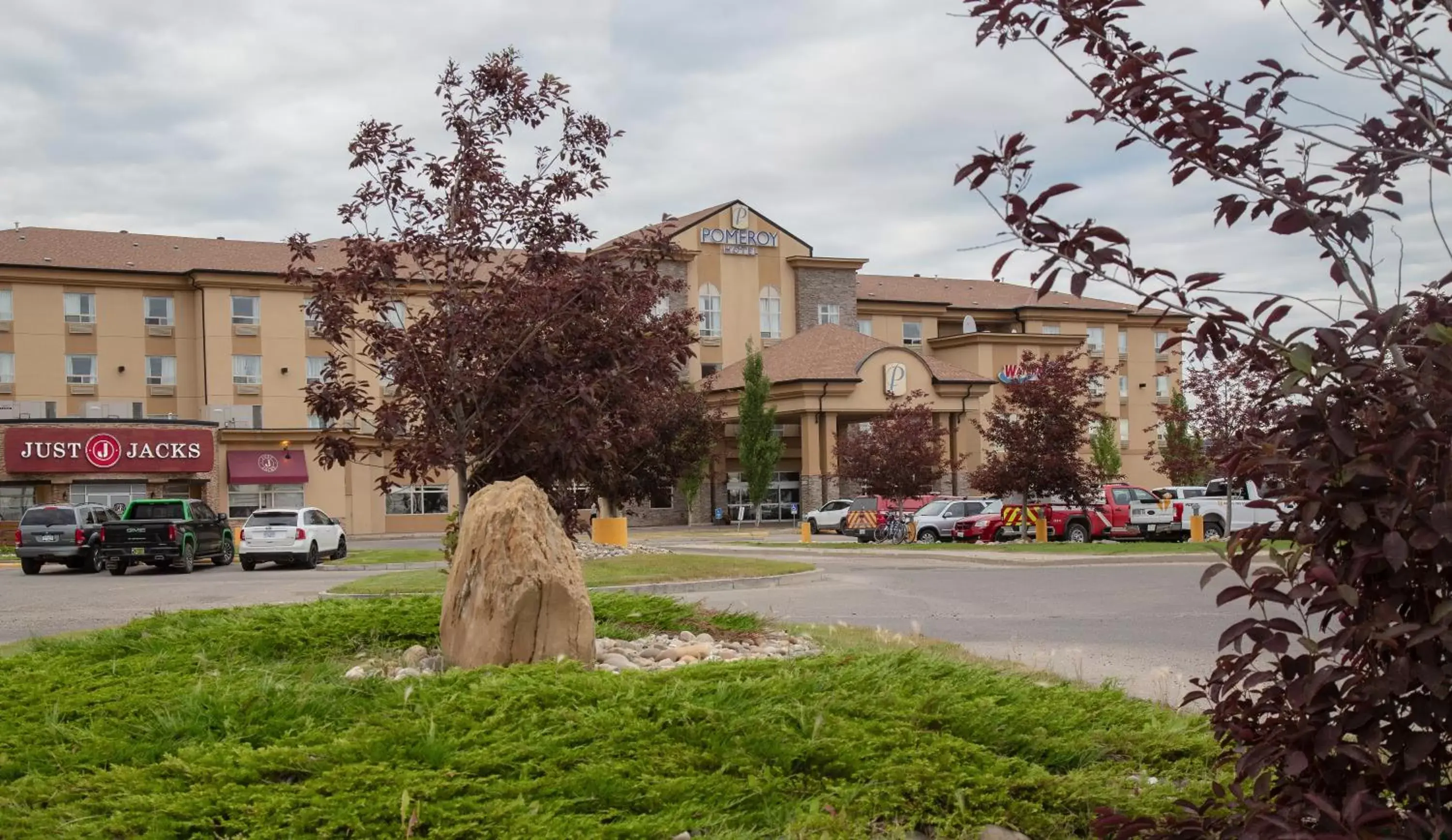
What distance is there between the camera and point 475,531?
28.1ft

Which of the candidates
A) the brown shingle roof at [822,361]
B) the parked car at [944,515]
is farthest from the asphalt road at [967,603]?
the brown shingle roof at [822,361]

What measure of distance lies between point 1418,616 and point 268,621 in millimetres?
8926

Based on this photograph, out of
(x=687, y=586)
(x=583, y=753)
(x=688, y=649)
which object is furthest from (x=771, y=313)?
(x=583, y=753)

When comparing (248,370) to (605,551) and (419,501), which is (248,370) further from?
(605,551)

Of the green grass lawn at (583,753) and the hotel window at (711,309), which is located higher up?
the hotel window at (711,309)

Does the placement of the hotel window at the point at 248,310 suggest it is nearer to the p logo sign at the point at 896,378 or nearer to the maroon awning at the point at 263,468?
the maroon awning at the point at 263,468

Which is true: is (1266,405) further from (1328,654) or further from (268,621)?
(268,621)

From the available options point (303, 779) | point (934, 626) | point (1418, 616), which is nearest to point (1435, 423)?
point (1418, 616)

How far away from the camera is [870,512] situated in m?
42.5

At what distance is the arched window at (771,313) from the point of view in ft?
227

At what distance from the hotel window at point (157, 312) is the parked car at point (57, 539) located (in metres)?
30.0

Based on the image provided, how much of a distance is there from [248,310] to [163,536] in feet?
106

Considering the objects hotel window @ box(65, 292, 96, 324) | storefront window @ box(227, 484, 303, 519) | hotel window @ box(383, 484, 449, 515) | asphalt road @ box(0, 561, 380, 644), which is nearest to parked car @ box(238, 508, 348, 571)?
asphalt road @ box(0, 561, 380, 644)

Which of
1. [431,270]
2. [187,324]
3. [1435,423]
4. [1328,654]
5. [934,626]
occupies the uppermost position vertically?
[187,324]
